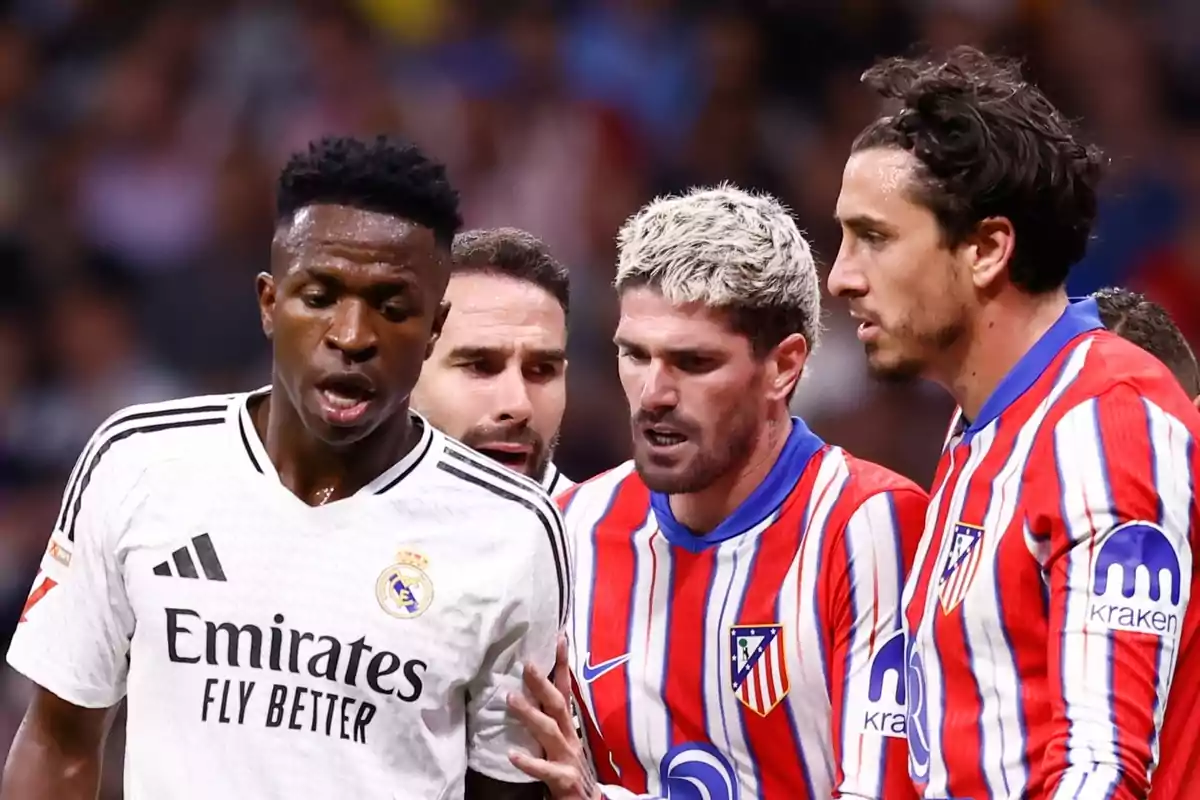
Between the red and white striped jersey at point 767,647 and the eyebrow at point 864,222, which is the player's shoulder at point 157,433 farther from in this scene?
the eyebrow at point 864,222

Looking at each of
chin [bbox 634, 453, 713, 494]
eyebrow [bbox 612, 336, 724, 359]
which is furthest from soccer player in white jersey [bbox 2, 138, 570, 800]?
eyebrow [bbox 612, 336, 724, 359]

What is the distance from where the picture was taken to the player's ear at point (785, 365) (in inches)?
132

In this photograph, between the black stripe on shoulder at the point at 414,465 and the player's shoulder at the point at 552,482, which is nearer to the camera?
the black stripe on shoulder at the point at 414,465

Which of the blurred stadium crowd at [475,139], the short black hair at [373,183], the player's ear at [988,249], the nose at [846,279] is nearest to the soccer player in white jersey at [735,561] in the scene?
the nose at [846,279]

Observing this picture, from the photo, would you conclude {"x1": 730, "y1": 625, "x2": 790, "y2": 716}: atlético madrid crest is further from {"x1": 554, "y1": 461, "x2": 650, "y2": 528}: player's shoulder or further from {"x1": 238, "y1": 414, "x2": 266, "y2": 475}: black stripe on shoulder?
{"x1": 238, "y1": 414, "x2": 266, "y2": 475}: black stripe on shoulder

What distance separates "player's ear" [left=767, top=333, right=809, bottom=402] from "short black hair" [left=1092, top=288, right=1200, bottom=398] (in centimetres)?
62

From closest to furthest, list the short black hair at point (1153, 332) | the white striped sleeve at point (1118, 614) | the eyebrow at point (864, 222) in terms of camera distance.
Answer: the white striped sleeve at point (1118, 614) < the eyebrow at point (864, 222) < the short black hair at point (1153, 332)

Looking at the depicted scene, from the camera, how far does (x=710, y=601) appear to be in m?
→ 3.30

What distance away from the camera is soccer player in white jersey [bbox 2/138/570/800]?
2.72 meters

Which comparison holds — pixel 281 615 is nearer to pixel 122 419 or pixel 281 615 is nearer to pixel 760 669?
pixel 122 419

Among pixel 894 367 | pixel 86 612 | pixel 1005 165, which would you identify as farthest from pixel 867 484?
pixel 86 612

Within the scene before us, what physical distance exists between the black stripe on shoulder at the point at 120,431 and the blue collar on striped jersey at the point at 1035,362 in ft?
4.10

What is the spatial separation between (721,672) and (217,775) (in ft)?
3.21

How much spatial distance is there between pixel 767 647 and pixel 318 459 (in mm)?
911
